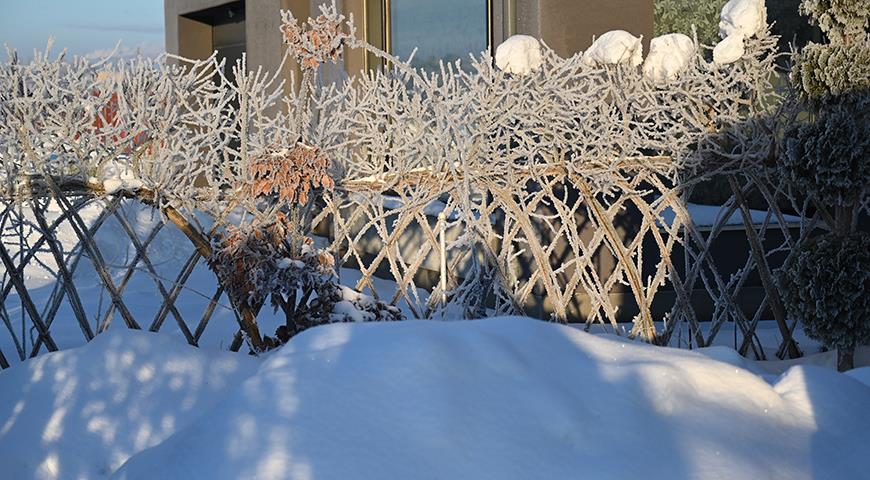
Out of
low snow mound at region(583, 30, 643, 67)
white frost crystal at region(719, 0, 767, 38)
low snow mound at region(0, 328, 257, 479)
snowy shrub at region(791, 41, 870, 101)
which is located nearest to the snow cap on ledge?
white frost crystal at region(719, 0, 767, 38)

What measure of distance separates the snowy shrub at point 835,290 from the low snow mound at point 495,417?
6.43 feet

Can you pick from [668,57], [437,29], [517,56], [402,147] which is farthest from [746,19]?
[437,29]

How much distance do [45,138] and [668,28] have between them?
5316mm

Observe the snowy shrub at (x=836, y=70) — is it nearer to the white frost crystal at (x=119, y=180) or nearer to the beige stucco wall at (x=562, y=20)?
the beige stucco wall at (x=562, y=20)

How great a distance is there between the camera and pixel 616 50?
5379 millimetres

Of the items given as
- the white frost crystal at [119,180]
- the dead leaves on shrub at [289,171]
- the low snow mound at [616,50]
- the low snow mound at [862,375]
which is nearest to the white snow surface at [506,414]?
the low snow mound at [862,375]

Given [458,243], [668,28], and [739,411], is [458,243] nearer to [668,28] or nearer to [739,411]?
[739,411]

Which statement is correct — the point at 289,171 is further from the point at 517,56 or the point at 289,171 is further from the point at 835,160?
the point at 835,160

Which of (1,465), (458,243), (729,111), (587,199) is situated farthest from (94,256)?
(729,111)

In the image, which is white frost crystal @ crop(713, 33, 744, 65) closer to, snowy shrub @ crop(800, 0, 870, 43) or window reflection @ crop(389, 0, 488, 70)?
snowy shrub @ crop(800, 0, 870, 43)

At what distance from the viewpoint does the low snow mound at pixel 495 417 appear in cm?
269

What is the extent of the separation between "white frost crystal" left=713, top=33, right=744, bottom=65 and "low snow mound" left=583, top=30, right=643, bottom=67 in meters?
0.42

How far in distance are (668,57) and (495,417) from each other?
10.3ft

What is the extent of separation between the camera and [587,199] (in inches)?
225
